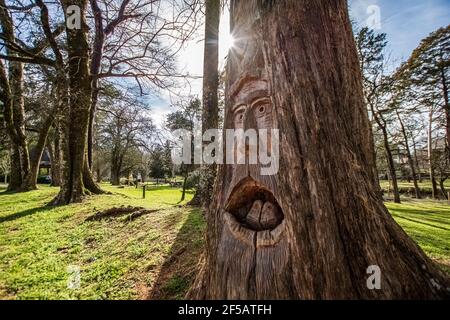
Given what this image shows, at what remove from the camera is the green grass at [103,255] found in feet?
10.5

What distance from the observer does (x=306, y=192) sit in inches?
65.2

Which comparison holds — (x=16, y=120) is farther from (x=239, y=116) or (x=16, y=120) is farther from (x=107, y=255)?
(x=239, y=116)

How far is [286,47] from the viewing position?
1828 mm

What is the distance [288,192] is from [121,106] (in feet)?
41.3

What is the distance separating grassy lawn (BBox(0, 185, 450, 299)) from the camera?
320 centimetres

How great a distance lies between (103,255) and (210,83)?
191 inches

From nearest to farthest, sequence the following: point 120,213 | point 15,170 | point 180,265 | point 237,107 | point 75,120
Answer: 1. point 237,107
2. point 180,265
3. point 120,213
4. point 75,120
5. point 15,170

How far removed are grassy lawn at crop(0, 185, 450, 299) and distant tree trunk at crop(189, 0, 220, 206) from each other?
0.96 meters

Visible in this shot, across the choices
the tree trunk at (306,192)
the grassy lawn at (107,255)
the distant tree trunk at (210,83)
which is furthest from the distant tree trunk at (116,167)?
the tree trunk at (306,192)

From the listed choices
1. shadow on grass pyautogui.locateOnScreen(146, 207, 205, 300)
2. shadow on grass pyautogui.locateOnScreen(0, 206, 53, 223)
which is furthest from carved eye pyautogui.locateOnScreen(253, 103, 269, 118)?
shadow on grass pyautogui.locateOnScreen(0, 206, 53, 223)

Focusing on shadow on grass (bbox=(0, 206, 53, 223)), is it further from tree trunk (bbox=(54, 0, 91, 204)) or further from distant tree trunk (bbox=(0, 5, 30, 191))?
distant tree trunk (bbox=(0, 5, 30, 191))

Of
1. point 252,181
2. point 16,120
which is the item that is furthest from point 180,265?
point 16,120

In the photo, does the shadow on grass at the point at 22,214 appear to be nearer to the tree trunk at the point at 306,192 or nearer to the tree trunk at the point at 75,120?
the tree trunk at the point at 75,120

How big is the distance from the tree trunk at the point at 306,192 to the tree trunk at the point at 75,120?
8.84 m
